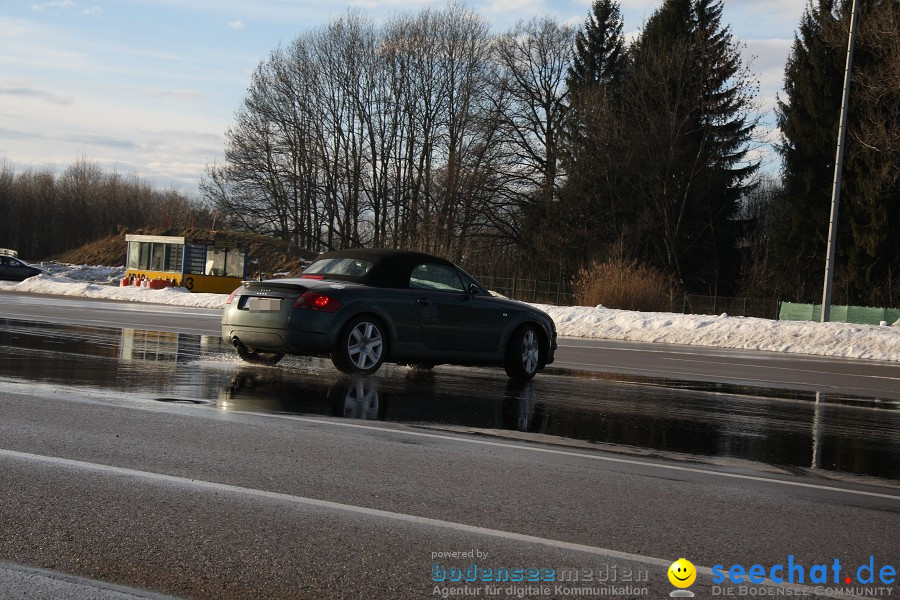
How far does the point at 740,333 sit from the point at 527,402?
17.1 meters

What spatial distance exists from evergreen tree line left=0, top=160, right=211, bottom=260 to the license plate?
3428 inches

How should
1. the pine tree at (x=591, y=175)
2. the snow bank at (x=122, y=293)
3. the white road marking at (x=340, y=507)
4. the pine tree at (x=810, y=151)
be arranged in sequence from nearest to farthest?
the white road marking at (x=340, y=507), the snow bank at (x=122, y=293), the pine tree at (x=810, y=151), the pine tree at (x=591, y=175)

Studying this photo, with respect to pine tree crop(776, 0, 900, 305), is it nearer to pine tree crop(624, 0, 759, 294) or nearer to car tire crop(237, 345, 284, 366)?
pine tree crop(624, 0, 759, 294)

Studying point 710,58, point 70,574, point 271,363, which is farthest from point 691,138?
point 70,574

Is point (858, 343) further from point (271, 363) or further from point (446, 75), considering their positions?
point (446, 75)

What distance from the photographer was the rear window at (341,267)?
13.2 meters

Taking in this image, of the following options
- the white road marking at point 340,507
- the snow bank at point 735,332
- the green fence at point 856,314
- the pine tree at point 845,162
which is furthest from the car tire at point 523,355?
the pine tree at point 845,162

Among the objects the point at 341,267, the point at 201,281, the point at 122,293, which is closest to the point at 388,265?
the point at 341,267

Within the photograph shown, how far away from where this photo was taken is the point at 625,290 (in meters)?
38.7

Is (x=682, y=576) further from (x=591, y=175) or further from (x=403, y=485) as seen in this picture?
(x=591, y=175)

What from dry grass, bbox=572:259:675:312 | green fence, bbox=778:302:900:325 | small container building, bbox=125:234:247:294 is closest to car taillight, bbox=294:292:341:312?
dry grass, bbox=572:259:675:312

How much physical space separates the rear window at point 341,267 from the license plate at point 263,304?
1.12 m

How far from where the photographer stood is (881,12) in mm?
41125

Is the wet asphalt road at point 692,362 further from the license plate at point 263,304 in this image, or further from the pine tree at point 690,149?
the pine tree at point 690,149
